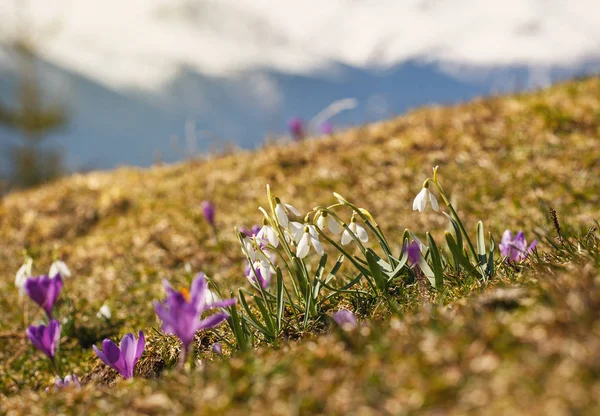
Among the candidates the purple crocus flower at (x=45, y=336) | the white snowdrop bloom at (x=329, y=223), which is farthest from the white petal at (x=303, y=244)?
the purple crocus flower at (x=45, y=336)

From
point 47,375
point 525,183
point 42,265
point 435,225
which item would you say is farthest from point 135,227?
point 525,183

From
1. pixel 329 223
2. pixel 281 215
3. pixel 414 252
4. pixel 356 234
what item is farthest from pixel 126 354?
pixel 414 252

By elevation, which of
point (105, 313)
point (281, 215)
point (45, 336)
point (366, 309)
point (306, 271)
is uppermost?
point (281, 215)

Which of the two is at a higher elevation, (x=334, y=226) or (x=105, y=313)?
(x=334, y=226)

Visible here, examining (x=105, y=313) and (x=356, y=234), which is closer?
(x=356, y=234)

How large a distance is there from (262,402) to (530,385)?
763 millimetres

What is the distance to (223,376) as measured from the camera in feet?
5.89

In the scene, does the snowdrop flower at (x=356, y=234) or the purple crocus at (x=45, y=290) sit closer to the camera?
the snowdrop flower at (x=356, y=234)

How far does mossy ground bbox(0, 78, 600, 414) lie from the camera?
142 centimetres

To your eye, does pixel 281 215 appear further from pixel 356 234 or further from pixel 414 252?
pixel 414 252

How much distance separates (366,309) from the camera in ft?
8.93

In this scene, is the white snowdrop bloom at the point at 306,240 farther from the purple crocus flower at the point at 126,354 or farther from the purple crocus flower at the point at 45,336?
the purple crocus flower at the point at 45,336

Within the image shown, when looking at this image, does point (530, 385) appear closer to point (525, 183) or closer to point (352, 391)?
point (352, 391)

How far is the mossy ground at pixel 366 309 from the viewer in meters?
1.42
